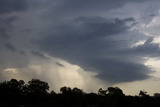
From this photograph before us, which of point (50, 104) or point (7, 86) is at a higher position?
point (7, 86)

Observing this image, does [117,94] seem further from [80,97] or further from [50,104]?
[50,104]

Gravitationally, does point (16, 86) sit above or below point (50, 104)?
above

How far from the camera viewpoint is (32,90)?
180 metres

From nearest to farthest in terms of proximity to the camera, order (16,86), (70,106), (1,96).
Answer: (1,96), (16,86), (70,106)

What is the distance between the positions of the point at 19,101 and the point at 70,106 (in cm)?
3480

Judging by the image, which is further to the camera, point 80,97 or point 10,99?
point 80,97

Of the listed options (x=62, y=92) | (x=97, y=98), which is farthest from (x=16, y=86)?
(x=97, y=98)

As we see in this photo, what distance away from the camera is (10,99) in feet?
539

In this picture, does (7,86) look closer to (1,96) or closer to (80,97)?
(1,96)

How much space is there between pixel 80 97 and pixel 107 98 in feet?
57.4

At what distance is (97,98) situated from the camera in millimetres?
195250

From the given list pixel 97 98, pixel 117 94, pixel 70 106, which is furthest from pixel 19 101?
pixel 117 94

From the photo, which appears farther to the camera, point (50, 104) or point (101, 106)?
point (101, 106)

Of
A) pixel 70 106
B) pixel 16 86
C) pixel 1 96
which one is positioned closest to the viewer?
pixel 1 96
